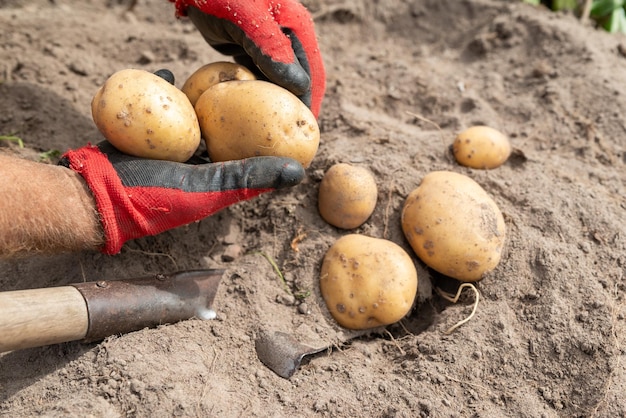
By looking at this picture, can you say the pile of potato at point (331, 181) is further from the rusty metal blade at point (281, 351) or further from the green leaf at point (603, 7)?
the green leaf at point (603, 7)

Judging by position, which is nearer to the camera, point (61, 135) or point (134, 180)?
point (134, 180)

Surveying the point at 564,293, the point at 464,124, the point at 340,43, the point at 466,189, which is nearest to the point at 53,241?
the point at 466,189

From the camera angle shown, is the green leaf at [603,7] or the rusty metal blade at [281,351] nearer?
the rusty metal blade at [281,351]

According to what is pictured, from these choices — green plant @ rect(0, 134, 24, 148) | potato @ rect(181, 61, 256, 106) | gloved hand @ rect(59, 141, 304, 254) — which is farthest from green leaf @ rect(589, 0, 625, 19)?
green plant @ rect(0, 134, 24, 148)

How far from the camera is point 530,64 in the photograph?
3.46 meters

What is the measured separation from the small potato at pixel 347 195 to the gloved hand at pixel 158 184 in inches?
14.5

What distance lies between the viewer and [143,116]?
1.90m

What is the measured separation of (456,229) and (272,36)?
3.51ft

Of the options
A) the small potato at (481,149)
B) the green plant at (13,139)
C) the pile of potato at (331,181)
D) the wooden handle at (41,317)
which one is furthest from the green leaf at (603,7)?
the wooden handle at (41,317)

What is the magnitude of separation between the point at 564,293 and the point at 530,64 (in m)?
1.87

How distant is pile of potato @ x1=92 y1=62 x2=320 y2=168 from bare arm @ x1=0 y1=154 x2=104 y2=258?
237mm

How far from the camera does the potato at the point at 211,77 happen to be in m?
2.19

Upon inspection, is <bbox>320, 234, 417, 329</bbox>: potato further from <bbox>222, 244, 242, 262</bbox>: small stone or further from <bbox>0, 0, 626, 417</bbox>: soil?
<bbox>222, 244, 242, 262</bbox>: small stone

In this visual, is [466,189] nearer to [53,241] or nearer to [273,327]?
[273,327]
